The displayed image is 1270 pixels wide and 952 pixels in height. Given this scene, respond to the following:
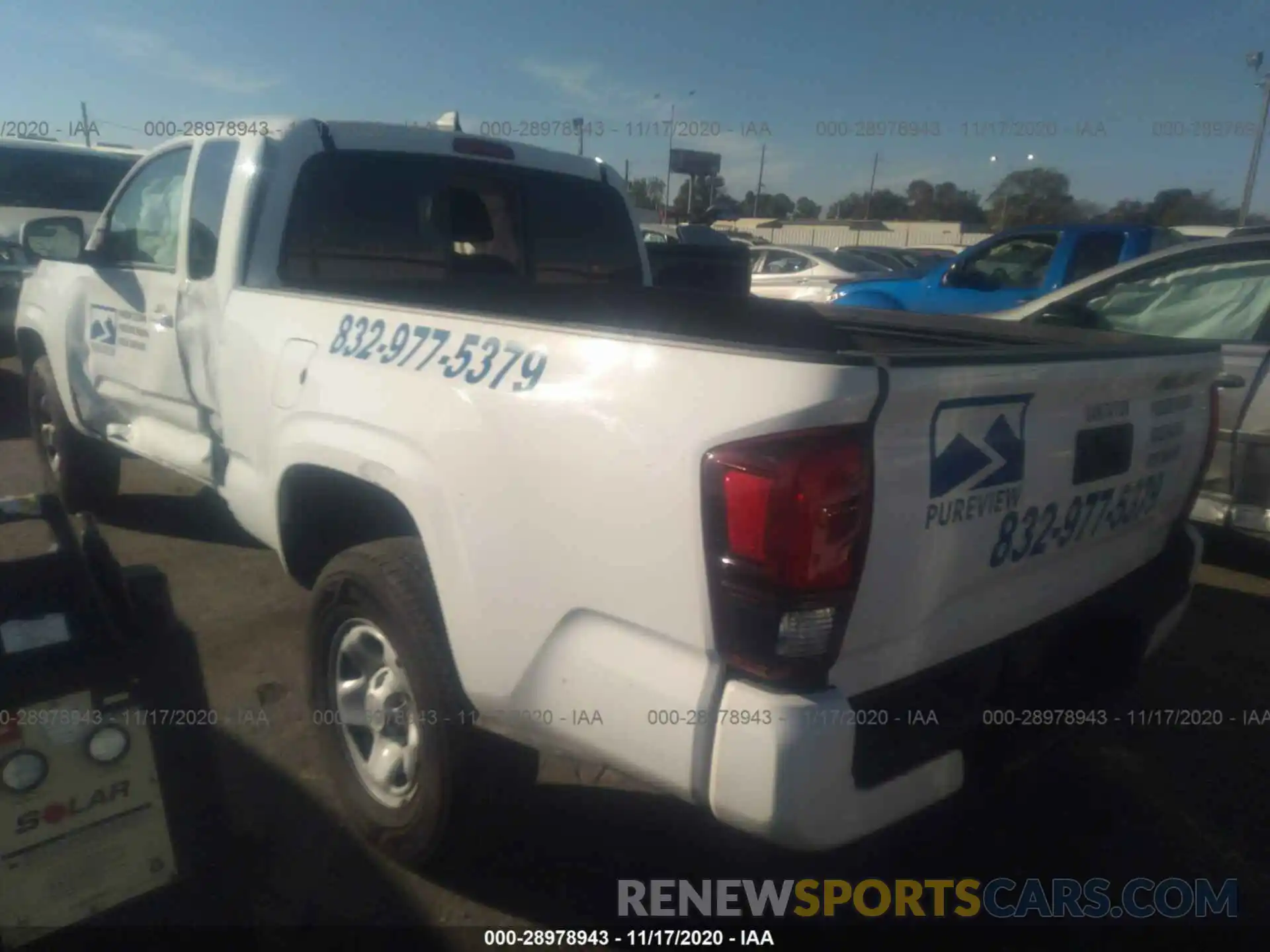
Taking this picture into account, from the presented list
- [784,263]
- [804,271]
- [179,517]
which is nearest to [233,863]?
[179,517]

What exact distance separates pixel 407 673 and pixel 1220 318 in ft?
14.5

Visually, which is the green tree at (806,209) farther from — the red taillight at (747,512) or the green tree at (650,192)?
the red taillight at (747,512)

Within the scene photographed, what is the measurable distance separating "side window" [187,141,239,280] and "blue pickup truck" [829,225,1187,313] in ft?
17.5

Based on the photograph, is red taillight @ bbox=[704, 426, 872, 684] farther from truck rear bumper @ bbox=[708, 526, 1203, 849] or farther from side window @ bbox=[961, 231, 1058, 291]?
side window @ bbox=[961, 231, 1058, 291]

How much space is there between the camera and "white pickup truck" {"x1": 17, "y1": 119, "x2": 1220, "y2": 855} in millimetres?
1603

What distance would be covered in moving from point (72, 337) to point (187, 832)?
10.6 ft

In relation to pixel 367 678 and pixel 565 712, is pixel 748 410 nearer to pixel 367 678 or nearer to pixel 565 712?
pixel 565 712

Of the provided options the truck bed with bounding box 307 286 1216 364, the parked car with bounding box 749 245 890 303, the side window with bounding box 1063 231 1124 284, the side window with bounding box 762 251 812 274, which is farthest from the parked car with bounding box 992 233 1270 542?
the side window with bounding box 762 251 812 274

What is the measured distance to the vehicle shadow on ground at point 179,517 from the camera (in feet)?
16.0

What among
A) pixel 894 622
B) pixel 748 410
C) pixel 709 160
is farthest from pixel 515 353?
pixel 709 160

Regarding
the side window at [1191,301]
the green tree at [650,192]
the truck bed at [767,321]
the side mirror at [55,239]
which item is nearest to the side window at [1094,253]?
the side window at [1191,301]

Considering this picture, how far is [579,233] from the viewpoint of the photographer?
12.9ft

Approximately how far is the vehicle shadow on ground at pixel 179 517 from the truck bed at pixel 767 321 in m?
2.19

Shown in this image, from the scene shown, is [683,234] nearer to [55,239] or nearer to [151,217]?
[55,239]
